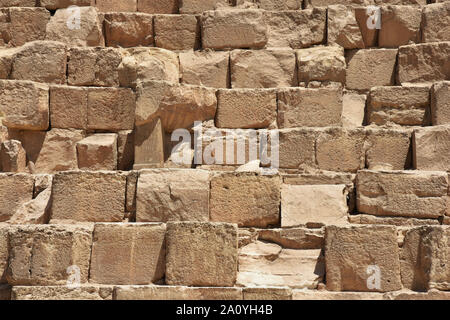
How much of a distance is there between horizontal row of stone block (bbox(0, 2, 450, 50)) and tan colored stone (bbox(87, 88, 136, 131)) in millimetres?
1182

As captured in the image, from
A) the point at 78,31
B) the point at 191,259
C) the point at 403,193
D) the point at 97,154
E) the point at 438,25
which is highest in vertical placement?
the point at 438,25

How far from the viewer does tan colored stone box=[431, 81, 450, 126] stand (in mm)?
8094

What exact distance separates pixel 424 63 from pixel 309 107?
5.46 ft

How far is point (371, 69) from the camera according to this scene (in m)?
9.15

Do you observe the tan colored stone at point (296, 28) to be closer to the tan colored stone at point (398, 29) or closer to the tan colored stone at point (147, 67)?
the tan colored stone at point (398, 29)

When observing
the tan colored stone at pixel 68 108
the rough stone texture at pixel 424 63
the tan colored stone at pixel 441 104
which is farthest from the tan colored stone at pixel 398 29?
the tan colored stone at pixel 68 108

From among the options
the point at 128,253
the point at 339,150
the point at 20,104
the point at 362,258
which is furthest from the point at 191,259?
the point at 20,104

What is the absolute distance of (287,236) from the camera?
7031 millimetres

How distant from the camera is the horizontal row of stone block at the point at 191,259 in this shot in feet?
21.7

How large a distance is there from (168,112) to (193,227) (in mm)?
1693

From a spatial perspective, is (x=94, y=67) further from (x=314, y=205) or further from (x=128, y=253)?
(x=314, y=205)

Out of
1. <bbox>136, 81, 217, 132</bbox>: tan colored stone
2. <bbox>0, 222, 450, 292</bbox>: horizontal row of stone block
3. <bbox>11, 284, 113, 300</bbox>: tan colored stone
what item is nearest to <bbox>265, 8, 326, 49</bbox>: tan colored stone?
<bbox>136, 81, 217, 132</bbox>: tan colored stone

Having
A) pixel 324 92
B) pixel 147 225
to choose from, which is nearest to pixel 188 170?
pixel 147 225

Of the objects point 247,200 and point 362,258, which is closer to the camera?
point 362,258
